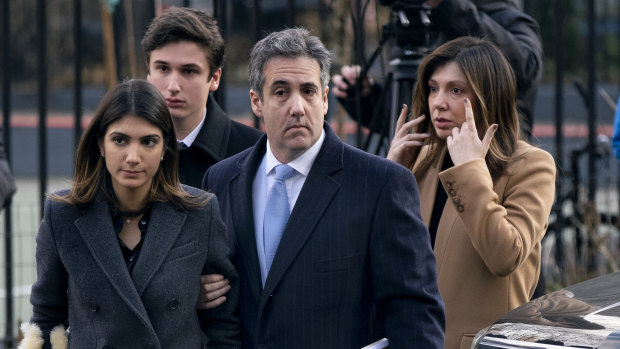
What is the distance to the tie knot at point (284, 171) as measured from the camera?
3.07m

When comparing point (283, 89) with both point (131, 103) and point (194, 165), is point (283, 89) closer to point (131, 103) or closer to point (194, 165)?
point (131, 103)

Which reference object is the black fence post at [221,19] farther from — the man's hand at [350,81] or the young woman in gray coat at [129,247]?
the young woman in gray coat at [129,247]

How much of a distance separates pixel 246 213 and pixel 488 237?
87cm

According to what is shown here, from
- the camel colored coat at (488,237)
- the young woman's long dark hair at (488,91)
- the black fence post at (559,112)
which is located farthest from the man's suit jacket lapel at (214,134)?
the black fence post at (559,112)

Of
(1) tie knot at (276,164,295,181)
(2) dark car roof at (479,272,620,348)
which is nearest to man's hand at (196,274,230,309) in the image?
(1) tie knot at (276,164,295,181)

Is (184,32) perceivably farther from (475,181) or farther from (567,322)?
(567,322)

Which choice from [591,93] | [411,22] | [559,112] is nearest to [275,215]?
[411,22]

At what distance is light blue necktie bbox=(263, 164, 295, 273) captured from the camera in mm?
3033

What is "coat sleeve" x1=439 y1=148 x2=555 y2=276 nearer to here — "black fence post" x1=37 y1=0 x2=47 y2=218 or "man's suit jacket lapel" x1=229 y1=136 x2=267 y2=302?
"man's suit jacket lapel" x1=229 y1=136 x2=267 y2=302

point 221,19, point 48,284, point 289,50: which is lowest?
point 48,284

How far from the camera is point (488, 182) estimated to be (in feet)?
11.3

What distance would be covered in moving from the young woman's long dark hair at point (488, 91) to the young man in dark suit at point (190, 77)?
2.69ft

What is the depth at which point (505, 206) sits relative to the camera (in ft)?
11.6

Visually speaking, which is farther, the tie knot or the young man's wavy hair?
the young man's wavy hair
